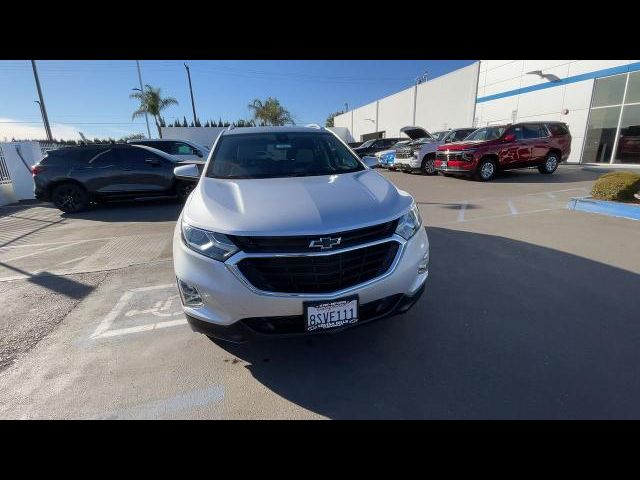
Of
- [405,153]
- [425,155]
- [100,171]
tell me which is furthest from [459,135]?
[100,171]

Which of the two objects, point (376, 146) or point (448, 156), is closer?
point (448, 156)

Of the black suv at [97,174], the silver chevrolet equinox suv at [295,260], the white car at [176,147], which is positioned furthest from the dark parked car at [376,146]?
the silver chevrolet equinox suv at [295,260]

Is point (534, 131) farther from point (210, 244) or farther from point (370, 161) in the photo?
point (210, 244)

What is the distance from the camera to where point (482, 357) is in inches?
93.4

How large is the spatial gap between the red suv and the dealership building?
4876 millimetres

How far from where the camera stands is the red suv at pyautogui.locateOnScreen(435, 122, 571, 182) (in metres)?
10.2

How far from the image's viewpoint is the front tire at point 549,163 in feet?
36.8

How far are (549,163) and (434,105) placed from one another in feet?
58.8

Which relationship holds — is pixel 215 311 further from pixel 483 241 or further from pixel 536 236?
pixel 536 236

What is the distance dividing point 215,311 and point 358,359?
1.13m
